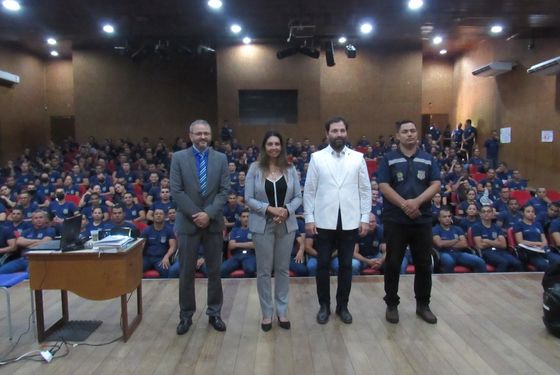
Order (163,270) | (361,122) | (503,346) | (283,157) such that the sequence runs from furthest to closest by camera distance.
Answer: (361,122)
(163,270)
(283,157)
(503,346)

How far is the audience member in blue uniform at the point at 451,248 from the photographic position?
4.58 m

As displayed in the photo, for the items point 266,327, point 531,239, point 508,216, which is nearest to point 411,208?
point 266,327

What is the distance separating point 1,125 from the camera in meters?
13.3

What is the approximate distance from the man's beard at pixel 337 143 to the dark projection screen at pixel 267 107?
11146 mm

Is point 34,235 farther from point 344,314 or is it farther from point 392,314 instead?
point 392,314

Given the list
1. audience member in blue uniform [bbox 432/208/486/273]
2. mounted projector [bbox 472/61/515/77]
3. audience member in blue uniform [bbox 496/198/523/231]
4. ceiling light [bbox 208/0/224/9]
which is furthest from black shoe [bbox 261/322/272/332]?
mounted projector [bbox 472/61/515/77]

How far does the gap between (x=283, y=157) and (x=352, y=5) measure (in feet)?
21.9

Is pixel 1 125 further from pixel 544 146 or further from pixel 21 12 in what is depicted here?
pixel 544 146

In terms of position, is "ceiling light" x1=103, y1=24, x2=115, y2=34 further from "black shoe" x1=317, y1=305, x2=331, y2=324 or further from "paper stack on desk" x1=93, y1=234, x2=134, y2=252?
"black shoe" x1=317, y1=305, x2=331, y2=324

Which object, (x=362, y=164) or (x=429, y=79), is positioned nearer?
(x=362, y=164)

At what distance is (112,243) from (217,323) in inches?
35.2

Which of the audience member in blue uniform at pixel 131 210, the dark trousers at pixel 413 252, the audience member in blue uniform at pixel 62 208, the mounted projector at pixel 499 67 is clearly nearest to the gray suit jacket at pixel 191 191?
the dark trousers at pixel 413 252

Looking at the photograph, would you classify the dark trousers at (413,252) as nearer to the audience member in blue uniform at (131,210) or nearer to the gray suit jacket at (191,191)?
the gray suit jacket at (191,191)

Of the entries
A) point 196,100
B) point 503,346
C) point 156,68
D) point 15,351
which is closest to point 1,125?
point 156,68
